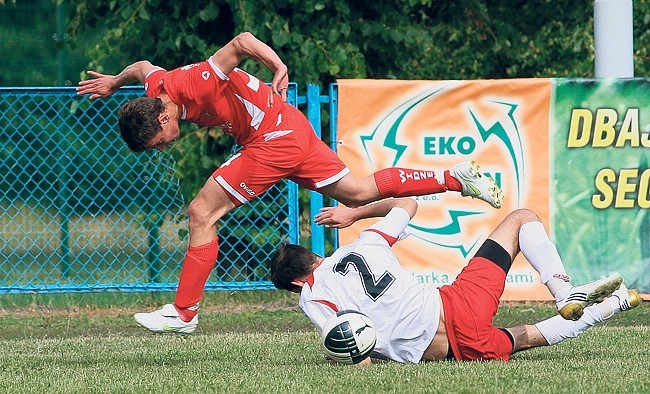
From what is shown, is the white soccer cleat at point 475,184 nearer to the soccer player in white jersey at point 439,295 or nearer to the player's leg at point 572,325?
Answer: the soccer player in white jersey at point 439,295

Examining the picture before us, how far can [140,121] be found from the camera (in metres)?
6.77

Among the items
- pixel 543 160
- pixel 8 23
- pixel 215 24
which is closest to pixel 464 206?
pixel 543 160

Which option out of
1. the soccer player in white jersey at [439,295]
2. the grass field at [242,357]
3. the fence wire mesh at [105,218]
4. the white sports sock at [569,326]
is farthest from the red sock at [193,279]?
the fence wire mesh at [105,218]

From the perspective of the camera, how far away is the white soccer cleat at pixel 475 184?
7219mm

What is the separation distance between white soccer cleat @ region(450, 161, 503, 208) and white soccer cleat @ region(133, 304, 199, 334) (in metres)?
1.77

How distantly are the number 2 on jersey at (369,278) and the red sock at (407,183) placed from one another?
44.0 inches

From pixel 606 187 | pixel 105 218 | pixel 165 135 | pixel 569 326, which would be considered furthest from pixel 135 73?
pixel 606 187

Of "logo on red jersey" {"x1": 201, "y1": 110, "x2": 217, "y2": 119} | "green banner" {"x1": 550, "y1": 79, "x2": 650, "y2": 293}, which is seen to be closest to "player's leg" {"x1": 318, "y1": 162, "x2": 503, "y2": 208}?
"logo on red jersey" {"x1": 201, "y1": 110, "x2": 217, "y2": 119}

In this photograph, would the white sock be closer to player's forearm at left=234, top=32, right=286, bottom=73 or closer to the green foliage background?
player's forearm at left=234, top=32, right=286, bottom=73

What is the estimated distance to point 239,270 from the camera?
10180 mm

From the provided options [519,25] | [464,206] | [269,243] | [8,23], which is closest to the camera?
[464,206]

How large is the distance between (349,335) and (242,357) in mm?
1352

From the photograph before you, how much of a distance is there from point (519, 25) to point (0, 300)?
636cm

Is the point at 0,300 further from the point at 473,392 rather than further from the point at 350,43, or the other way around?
the point at 473,392
